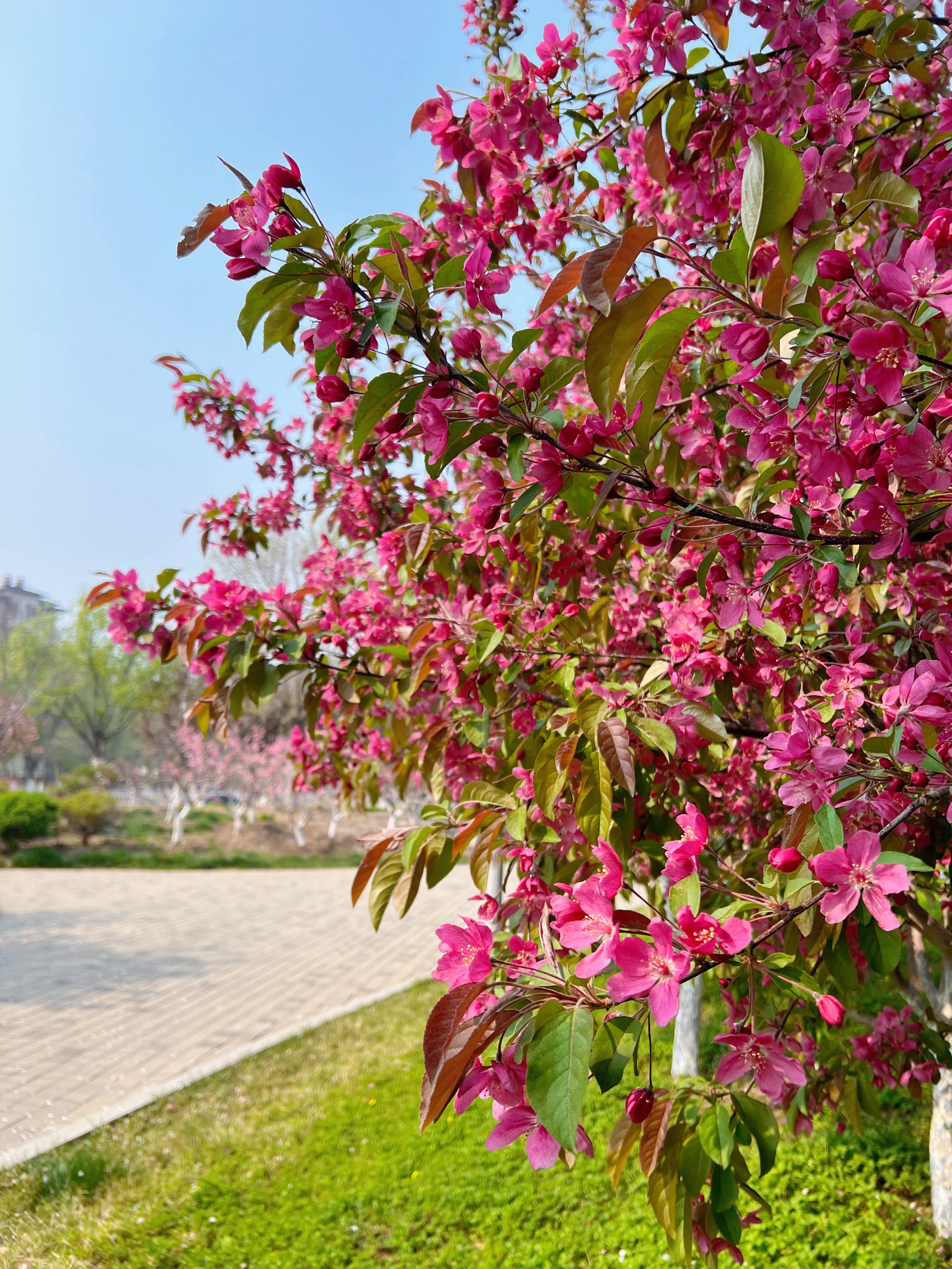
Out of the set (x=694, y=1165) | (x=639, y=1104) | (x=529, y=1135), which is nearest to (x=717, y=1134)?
(x=694, y=1165)

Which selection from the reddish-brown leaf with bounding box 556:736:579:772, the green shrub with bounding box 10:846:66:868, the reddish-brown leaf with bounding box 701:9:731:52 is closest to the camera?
the reddish-brown leaf with bounding box 556:736:579:772

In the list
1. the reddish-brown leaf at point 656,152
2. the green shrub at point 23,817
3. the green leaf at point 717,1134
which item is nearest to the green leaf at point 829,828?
the green leaf at point 717,1134

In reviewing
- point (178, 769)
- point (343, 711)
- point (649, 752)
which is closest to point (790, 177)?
point (649, 752)

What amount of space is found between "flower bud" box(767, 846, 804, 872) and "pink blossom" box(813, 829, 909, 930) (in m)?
0.08

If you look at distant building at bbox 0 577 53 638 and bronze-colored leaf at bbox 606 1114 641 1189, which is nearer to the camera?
bronze-colored leaf at bbox 606 1114 641 1189

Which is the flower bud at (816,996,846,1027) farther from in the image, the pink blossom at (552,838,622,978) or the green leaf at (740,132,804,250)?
the green leaf at (740,132,804,250)

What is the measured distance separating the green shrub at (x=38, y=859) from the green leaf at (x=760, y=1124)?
620 inches

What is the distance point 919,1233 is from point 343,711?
2566 millimetres

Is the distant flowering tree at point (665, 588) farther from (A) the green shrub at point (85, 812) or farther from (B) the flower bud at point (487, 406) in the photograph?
(A) the green shrub at point (85, 812)

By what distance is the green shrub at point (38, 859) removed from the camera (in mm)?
13844

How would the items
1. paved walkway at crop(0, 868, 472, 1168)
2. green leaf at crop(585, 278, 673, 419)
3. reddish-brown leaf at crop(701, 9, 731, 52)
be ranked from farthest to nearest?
1. paved walkway at crop(0, 868, 472, 1168)
2. reddish-brown leaf at crop(701, 9, 731, 52)
3. green leaf at crop(585, 278, 673, 419)

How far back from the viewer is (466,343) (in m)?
0.94

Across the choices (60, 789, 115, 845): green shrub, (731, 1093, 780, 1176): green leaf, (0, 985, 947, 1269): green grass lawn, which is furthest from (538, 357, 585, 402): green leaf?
(60, 789, 115, 845): green shrub

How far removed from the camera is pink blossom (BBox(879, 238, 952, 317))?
0.76m
